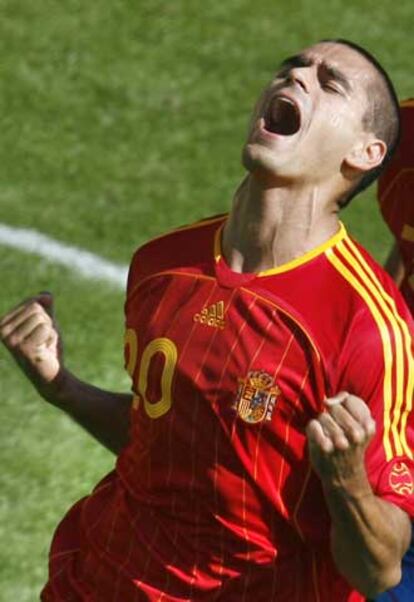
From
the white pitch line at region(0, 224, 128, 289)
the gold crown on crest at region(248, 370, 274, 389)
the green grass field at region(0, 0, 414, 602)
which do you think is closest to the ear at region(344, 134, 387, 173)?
the gold crown on crest at region(248, 370, 274, 389)

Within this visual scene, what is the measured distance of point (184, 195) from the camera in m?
9.64

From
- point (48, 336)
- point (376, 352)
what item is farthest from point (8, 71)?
point (376, 352)

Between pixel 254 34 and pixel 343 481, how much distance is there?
5.79m

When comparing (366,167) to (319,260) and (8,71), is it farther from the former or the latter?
(8,71)

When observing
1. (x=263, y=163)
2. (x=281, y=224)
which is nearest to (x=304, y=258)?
(x=281, y=224)

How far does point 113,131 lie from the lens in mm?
9938

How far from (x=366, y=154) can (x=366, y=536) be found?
3.73 ft

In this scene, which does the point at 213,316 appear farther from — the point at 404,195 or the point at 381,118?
the point at 404,195

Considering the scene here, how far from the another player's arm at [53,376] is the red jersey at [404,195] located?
1.14 meters

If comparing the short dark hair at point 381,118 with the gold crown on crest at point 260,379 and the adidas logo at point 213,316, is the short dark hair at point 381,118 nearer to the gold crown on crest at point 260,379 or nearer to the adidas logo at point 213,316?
the adidas logo at point 213,316

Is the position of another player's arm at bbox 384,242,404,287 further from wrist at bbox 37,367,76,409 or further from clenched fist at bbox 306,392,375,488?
clenched fist at bbox 306,392,375,488

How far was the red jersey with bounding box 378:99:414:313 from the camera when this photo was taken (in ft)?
21.8

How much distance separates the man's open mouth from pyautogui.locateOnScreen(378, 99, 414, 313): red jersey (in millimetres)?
1039

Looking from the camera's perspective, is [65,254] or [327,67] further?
[65,254]
